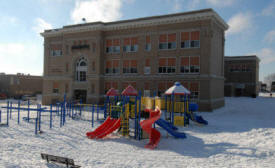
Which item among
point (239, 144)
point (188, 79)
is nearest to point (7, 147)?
point (239, 144)

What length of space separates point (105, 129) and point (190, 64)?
18648mm

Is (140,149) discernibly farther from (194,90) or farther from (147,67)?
(147,67)

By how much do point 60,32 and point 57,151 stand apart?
1237 inches

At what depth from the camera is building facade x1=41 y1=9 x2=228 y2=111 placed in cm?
2906

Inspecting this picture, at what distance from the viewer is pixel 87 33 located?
35.8m

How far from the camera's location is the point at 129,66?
1336 inches

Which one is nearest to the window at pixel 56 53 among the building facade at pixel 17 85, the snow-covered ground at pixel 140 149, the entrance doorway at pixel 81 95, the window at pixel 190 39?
the entrance doorway at pixel 81 95

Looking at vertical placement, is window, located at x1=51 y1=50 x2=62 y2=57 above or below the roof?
below

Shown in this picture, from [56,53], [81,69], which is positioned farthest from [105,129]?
[56,53]

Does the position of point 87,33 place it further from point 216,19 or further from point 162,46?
point 216,19

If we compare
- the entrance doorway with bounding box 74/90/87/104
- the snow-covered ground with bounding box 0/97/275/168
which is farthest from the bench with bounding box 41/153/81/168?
the entrance doorway with bounding box 74/90/87/104

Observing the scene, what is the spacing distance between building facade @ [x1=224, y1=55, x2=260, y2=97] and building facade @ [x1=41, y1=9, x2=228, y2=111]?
30195 mm

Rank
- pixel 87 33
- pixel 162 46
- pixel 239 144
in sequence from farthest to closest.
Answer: pixel 87 33, pixel 162 46, pixel 239 144

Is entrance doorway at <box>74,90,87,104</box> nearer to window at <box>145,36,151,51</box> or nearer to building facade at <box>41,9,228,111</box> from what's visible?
building facade at <box>41,9,228,111</box>
